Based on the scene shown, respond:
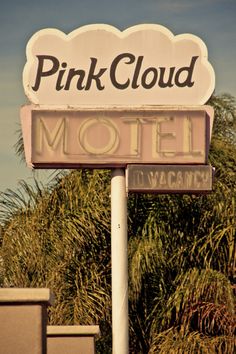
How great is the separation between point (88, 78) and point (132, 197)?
4804 millimetres

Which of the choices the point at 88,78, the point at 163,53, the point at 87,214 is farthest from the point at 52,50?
the point at 87,214

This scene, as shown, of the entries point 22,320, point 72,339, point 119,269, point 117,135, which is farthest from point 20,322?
point 72,339

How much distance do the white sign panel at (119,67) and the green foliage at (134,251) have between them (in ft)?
12.5

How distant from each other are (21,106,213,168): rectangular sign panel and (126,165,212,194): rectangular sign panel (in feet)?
0.48

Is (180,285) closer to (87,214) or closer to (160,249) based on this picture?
(160,249)

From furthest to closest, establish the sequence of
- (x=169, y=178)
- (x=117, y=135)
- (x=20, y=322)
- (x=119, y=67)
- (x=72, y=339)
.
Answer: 1. (x=72, y=339)
2. (x=119, y=67)
3. (x=117, y=135)
4. (x=169, y=178)
5. (x=20, y=322)

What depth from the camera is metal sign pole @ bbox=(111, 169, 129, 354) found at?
1753 cm

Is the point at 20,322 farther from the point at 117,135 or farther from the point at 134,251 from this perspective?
the point at 134,251

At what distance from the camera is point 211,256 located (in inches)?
813

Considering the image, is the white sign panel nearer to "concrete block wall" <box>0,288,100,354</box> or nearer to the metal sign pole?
the metal sign pole

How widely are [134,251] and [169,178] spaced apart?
3941 millimetres

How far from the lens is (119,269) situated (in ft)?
58.1

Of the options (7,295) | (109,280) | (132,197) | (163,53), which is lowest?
(7,295)

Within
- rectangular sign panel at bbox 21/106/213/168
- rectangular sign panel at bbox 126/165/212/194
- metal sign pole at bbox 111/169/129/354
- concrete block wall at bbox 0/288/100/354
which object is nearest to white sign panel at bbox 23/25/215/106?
rectangular sign panel at bbox 21/106/213/168
